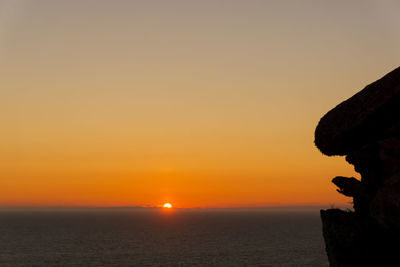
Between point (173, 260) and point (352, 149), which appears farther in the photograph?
point (173, 260)

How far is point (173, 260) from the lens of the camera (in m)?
134

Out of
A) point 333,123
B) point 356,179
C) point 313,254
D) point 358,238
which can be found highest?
point 333,123

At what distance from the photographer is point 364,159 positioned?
77.4ft

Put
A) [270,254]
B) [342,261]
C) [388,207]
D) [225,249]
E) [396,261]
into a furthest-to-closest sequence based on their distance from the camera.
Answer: [225,249] < [270,254] < [342,261] < [396,261] < [388,207]

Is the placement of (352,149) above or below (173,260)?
above

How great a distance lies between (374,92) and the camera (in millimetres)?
23500

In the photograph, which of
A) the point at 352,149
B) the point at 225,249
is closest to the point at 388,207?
the point at 352,149

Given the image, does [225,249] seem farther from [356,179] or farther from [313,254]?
[356,179]

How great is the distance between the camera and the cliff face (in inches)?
891

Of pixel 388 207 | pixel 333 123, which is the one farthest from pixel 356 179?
pixel 388 207

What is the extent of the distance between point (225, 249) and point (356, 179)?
142 meters

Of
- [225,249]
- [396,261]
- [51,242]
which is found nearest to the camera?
[396,261]

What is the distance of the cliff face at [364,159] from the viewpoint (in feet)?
74.2

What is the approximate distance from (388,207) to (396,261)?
152 inches
